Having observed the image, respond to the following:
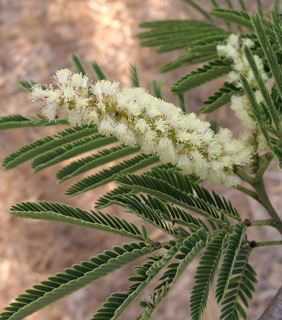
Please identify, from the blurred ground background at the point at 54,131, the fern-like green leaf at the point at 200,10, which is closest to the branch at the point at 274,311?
the fern-like green leaf at the point at 200,10

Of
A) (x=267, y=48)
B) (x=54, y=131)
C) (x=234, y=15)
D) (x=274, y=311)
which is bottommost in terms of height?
(x=274, y=311)

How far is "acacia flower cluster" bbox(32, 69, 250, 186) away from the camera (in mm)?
510

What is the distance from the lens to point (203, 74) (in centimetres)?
75

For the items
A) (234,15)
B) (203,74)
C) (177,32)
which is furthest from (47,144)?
(177,32)

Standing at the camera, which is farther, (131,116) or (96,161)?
(96,161)

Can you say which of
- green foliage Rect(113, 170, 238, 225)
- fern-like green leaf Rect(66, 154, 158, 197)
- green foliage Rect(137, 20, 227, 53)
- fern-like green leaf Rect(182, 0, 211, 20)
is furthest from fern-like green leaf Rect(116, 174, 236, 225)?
fern-like green leaf Rect(182, 0, 211, 20)

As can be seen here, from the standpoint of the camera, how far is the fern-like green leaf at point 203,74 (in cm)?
75

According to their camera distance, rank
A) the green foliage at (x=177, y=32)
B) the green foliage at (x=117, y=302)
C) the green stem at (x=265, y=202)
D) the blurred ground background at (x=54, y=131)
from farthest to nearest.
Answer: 1. the blurred ground background at (x=54, y=131)
2. the green foliage at (x=177, y=32)
3. the green stem at (x=265, y=202)
4. the green foliage at (x=117, y=302)

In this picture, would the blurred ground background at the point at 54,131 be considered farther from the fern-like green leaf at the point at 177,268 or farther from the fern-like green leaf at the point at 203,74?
the fern-like green leaf at the point at 177,268

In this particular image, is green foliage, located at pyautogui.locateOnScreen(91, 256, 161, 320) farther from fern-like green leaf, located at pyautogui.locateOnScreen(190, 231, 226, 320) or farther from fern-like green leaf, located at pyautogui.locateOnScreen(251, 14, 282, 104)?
fern-like green leaf, located at pyautogui.locateOnScreen(251, 14, 282, 104)

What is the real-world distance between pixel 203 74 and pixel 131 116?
11.1 inches

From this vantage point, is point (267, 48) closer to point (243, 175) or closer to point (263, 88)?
point (263, 88)

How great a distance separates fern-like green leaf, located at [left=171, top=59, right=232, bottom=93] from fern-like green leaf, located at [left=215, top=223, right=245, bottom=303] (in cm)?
29

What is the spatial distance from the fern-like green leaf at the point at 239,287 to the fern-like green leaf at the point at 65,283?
0.21 meters
